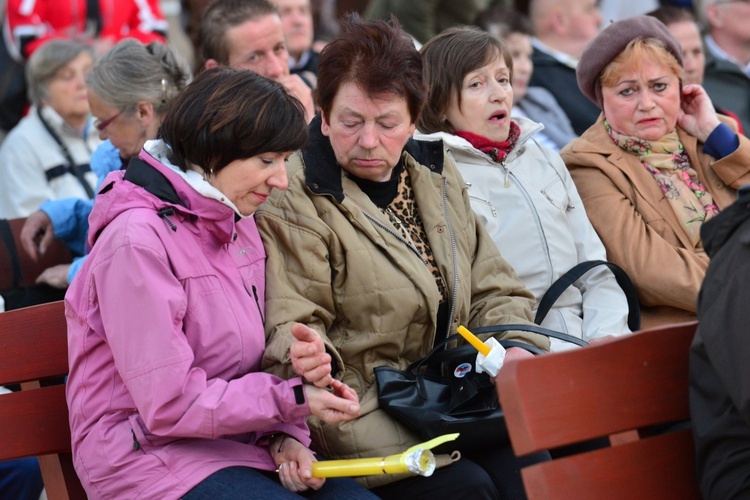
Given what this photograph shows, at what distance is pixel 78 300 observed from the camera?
275cm

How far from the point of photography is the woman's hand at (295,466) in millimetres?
2771

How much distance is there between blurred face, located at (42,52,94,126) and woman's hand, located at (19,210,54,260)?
5.96 ft

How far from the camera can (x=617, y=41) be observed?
159 inches

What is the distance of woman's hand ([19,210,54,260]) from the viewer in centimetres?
→ 393

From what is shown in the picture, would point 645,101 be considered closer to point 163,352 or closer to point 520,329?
point 520,329

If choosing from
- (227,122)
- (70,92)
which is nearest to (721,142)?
(227,122)

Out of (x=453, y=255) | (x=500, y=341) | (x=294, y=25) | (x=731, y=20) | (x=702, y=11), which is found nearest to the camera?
(x=500, y=341)

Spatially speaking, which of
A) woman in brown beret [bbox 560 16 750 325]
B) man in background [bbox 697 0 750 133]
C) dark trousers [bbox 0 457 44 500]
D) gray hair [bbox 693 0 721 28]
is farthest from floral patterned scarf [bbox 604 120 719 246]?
gray hair [bbox 693 0 721 28]

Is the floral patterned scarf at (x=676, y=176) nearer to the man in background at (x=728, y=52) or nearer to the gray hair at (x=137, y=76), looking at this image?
the gray hair at (x=137, y=76)

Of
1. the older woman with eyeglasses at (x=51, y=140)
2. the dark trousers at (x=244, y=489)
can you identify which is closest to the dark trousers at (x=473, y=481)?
the dark trousers at (x=244, y=489)

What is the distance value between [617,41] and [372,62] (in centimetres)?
124

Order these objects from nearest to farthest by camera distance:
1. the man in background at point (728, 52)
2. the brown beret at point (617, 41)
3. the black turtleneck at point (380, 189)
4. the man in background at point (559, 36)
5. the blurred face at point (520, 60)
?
1. the black turtleneck at point (380, 189)
2. the brown beret at point (617, 41)
3. the blurred face at point (520, 60)
4. the man in background at point (559, 36)
5. the man in background at point (728, 52)

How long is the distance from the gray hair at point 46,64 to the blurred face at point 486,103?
8.98ft

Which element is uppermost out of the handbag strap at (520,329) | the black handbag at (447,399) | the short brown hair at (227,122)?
the short brown hair at (227,122)
